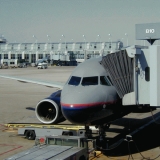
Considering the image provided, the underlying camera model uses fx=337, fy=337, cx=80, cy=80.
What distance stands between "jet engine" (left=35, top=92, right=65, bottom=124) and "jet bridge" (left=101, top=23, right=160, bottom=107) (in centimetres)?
416

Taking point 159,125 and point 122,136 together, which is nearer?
point 122,136

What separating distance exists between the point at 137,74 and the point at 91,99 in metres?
2.20

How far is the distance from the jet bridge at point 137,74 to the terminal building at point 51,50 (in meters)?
102

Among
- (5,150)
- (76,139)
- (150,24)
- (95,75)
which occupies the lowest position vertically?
(5,150)

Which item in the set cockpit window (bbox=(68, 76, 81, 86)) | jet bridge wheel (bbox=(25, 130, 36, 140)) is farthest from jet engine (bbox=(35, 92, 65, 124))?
cockpit window (bbox=(68, 76, 81, 86))

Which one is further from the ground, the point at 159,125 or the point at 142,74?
the point at 142,74

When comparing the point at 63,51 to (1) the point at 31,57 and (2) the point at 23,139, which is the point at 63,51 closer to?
(1) the point at 31,57

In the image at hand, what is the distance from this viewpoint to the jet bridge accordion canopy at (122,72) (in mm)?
13805

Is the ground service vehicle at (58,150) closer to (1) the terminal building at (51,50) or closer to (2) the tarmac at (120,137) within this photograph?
(2) the tarmac at (120,137)

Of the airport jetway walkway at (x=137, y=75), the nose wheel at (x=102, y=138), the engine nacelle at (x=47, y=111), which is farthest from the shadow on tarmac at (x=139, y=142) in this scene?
the engine nacelle at (x=47, y=111)

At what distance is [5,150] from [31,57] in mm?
125937

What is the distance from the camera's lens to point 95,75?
46.0 feet

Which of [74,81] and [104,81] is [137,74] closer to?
[104,81]

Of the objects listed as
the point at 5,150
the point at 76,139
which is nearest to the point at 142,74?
the point at 76,139
